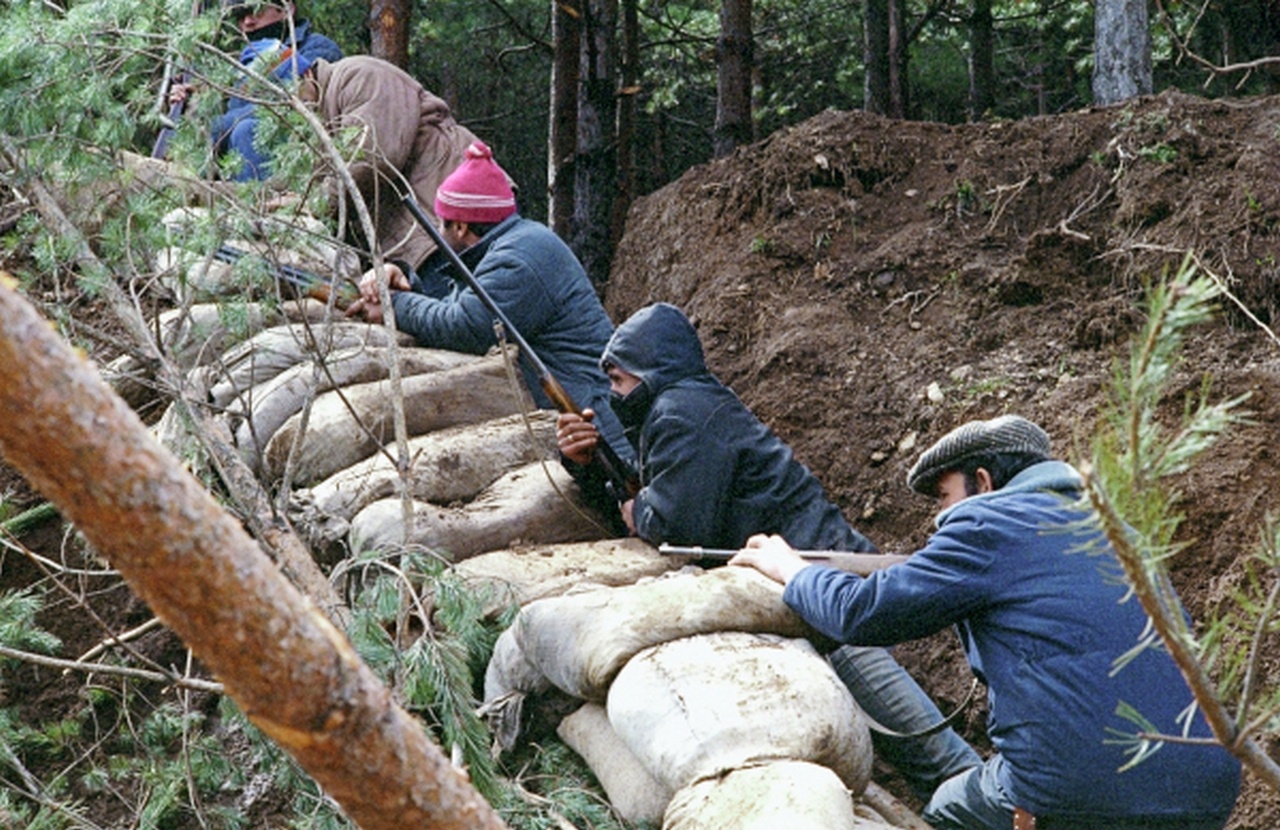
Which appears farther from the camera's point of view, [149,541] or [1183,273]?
[149,541]

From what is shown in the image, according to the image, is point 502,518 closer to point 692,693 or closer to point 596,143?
point 692,693

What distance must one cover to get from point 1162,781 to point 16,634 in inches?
120

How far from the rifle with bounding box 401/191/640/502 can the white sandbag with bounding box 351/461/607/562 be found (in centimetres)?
21

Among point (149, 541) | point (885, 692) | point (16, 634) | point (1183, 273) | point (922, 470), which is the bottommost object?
point (885, 692)

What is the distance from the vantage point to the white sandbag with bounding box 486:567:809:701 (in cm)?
405

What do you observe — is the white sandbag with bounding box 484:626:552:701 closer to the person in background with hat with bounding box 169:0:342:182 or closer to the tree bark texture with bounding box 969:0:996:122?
the person in background with hat with bounding box 169:0:342:182

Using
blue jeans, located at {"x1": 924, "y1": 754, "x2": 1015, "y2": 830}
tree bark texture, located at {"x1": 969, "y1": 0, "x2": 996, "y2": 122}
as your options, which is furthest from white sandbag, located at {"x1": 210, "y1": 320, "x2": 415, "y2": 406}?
tree bark texture, located at {"x1": 969, "y1": 0, "x2": 996, "y2": 122}

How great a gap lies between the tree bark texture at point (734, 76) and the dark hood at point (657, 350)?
405cm

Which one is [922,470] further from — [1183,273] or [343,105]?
[343,105]

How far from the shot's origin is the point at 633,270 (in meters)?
8.34

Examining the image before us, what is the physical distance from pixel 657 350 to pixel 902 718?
4.59ft

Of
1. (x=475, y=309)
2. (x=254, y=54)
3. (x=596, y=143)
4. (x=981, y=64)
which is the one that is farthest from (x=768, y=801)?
(x=981, y=64)

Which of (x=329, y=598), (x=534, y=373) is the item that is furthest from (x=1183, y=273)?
(x=534, y=373)

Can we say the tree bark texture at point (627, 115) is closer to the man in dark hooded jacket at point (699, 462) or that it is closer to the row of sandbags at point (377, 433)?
the row of sandbags at point (377, 433)
